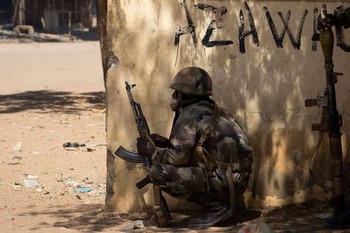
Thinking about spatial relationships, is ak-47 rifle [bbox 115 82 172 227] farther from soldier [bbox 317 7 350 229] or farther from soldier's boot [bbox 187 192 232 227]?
soldier [bbox 317 7 350 229]

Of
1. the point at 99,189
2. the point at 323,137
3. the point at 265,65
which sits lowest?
the point at 99,189

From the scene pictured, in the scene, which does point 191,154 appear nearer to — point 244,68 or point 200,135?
point 200,135

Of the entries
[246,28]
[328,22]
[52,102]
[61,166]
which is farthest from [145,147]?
[52,102]

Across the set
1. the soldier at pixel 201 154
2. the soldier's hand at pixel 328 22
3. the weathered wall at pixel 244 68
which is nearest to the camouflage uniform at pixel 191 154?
the soldier at pixel 201 154

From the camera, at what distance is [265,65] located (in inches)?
272

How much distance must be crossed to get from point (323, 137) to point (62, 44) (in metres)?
25.6

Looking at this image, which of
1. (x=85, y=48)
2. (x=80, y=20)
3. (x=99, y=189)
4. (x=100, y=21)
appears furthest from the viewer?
(x=80, y=20)

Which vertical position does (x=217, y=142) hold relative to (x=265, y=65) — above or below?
below

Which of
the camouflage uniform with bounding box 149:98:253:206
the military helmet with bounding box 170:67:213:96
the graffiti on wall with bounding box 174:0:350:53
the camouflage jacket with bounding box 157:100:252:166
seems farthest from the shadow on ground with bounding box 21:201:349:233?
the graffiti on wall with bounding box 174:0:350:53

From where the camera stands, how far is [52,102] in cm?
1544

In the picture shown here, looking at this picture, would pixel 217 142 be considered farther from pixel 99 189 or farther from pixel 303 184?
pixel 99 189

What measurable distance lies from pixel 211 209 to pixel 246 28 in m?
1.43

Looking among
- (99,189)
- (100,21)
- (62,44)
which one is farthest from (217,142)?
(62,44)

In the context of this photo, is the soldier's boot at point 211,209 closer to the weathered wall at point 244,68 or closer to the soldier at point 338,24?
the weathered wall at point 244,68
